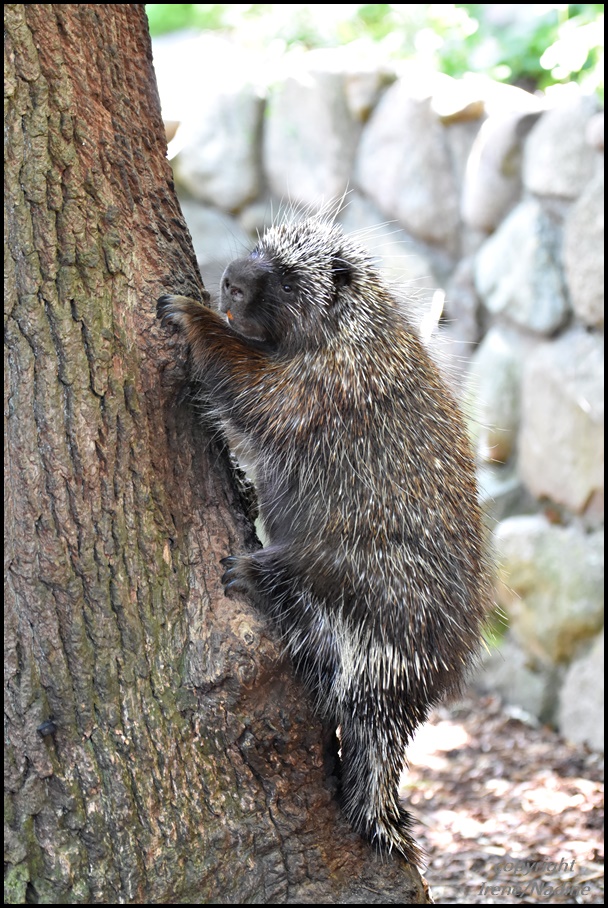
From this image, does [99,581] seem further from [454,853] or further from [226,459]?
[454,853]

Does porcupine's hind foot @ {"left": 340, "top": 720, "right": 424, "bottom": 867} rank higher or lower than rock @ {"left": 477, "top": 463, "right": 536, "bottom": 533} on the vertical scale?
higher

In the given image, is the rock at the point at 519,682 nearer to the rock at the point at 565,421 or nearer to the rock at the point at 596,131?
the rock at the point at 565,421

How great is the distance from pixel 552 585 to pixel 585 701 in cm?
53

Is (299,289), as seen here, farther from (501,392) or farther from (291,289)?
(501,392)

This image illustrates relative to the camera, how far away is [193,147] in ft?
18.4

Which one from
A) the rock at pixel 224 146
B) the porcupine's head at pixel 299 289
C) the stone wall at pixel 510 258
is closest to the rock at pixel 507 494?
the stone wall at pixel 510 258

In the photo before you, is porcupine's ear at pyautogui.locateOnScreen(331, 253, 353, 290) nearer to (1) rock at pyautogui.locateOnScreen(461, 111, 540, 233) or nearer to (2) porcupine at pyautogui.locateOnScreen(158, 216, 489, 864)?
(2) porcupine at pyautogui.locateOnScreen(158, 216, 489, 864)

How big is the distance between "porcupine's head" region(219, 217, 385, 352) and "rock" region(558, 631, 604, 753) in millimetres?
2386

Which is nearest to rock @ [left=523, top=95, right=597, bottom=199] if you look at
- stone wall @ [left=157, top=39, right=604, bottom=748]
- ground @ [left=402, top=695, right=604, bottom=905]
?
stone wall @ [left=157, top=39, right=604, bottom=748]

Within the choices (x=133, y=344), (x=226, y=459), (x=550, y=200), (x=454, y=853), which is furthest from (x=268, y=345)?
(x=550, y=200)

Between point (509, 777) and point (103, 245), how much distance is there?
9.71 feet

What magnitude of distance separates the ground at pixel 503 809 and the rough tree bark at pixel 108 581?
1.01 m

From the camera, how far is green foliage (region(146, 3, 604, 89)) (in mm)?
4449

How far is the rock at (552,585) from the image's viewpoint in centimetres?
401
